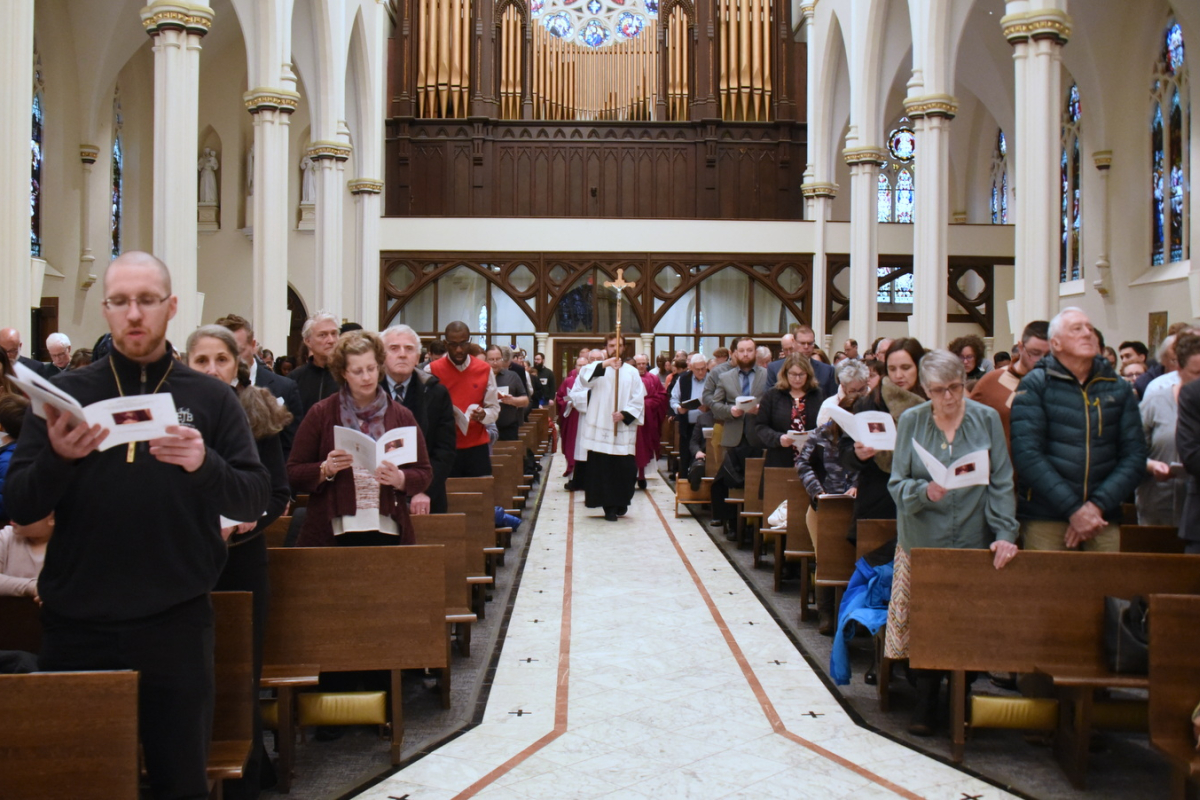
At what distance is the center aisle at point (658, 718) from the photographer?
3736 mm

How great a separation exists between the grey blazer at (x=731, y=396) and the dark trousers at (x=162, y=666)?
687cm

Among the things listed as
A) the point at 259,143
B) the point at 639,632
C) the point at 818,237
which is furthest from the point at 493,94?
the point at 639,632

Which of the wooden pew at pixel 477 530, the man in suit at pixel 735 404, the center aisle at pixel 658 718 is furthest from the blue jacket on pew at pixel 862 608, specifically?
the man in suit at pixel 735 404

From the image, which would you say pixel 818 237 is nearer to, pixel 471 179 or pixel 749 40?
pixel 749 40

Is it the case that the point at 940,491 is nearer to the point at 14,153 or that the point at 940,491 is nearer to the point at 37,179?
the point at 14,153

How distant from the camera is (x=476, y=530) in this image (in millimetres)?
6082

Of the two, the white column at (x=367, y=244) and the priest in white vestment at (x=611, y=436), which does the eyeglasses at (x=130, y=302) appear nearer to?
the priest in white vestment at (x=611, y=436)

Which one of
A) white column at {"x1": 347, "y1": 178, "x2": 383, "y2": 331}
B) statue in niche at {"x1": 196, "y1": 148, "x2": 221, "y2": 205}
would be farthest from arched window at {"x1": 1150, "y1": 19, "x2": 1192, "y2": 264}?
statue in niche at {"x1": 196, "y1": 148, "x2": 221, "y2": 205}

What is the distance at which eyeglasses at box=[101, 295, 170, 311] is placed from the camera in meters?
2.38

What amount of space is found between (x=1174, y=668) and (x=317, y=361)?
4.15m

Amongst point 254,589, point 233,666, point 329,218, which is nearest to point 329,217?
point 329,218

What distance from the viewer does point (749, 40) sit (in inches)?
865

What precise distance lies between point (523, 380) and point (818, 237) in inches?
404

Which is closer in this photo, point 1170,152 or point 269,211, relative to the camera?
point 269,211
